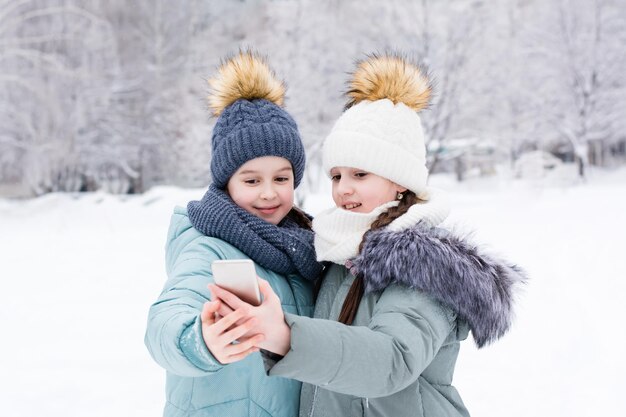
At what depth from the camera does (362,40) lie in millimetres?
19562

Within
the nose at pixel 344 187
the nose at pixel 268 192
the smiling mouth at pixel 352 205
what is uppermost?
the nose at pixel 344 187

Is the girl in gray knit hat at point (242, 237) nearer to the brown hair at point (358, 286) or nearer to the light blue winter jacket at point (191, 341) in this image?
the light blue winter jacket at point (191, 341)

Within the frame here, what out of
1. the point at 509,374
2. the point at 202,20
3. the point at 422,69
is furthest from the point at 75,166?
the point at 422,69

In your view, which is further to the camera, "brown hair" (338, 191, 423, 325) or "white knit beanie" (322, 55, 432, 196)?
"white knit beanie" (322, 55, 432, 196)

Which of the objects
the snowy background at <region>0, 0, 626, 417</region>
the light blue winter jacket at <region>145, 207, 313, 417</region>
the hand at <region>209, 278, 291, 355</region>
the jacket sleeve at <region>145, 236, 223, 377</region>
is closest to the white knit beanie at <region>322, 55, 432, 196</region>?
the light blue winter jacket at <region>145, 207, 313, 417</region>

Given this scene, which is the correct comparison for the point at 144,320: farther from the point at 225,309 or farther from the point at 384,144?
the point at 225,309

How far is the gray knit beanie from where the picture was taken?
194 centimetres

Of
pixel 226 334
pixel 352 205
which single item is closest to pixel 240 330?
pixel 226 334

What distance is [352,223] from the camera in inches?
68.1

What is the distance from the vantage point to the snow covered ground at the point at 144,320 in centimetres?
417

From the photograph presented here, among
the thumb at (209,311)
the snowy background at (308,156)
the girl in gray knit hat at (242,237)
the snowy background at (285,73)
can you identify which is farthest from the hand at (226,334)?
the snowy background at (285,73)

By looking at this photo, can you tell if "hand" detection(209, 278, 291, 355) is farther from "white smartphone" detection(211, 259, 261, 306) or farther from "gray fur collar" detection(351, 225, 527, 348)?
"gray fur collar" detection(351, 225, 527, 348)

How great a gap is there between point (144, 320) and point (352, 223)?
201 inches

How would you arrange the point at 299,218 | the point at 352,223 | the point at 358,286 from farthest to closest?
the point at 299,218, the point at 352,223, the point at 358,286
